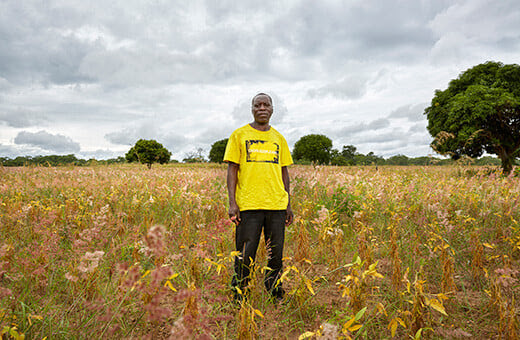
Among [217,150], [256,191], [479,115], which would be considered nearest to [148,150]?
[217,150]

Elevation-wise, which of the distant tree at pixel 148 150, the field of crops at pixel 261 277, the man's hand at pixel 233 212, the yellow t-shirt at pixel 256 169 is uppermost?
the distant tree at pixel 148 150

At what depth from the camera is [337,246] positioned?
3.30 m

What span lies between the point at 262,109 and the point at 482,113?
16.1 m

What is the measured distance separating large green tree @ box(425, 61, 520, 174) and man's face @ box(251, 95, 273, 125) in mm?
13299

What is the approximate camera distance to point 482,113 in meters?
13.8

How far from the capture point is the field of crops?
184cm

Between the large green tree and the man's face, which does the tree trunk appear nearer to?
the large green tree

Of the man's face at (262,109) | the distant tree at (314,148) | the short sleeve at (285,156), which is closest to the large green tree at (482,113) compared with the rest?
the short sleeve at (285,156)

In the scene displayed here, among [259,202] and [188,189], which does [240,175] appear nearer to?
[259,202]

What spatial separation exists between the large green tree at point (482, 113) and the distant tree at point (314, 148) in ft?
114

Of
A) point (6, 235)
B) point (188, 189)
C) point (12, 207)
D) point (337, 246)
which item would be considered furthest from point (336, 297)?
point (12, 207)

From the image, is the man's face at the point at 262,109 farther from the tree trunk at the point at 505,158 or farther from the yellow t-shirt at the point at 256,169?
the tree trunk at the point at 505,158

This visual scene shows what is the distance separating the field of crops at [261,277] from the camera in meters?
1.84

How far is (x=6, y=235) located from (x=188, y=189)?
2.98 m
